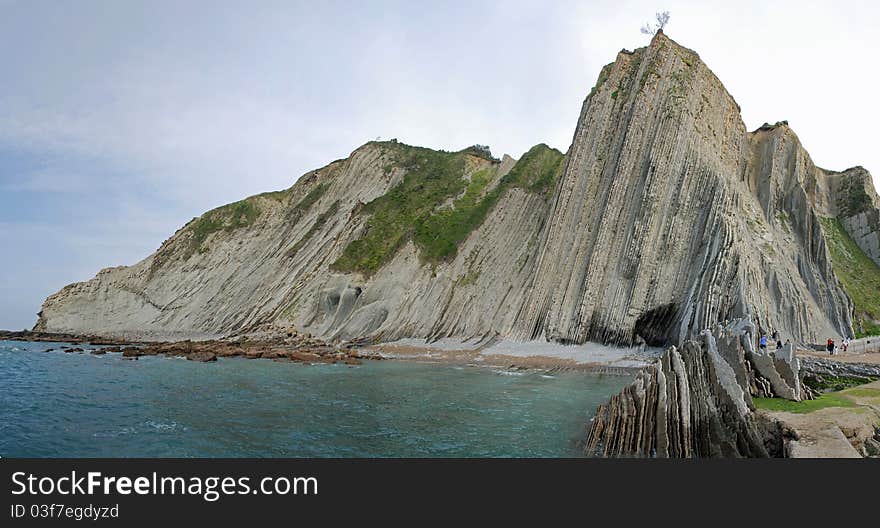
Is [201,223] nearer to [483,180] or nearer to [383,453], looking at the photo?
[483,180]

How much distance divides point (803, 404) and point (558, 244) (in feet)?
99.2

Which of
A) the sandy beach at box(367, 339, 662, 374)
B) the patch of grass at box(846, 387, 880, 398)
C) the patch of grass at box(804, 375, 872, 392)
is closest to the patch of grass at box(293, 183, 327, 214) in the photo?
the sandy beach at box(367, 339, 662, 374)

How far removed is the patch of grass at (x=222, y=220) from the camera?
223ft

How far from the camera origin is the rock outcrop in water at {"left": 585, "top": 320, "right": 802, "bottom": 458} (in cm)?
1043

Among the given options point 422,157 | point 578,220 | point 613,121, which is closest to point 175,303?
point 422,157

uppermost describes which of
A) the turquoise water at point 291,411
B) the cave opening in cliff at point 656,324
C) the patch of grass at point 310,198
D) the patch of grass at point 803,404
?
the patch of grass at point 310,198

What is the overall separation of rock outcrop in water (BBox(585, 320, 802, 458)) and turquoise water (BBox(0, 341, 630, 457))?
4.39 feet

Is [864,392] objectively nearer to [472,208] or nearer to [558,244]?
[558,244]

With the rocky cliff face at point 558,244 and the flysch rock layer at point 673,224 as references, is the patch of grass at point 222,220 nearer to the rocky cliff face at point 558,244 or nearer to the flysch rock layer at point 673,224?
the rocky cliff face at point 558,244

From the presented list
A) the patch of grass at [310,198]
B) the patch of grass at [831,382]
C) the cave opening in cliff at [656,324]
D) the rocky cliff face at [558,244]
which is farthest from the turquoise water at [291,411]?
the patch of grass at [310,198]

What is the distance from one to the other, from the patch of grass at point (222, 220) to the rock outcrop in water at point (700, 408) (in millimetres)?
62044

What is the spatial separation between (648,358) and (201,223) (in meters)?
59.7

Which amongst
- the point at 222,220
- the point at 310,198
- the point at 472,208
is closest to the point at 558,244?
the point at 472,208

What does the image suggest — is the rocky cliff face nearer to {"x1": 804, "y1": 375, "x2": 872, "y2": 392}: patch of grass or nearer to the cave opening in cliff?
the cave opening in cliff
